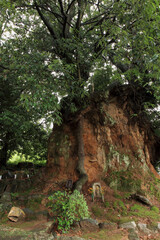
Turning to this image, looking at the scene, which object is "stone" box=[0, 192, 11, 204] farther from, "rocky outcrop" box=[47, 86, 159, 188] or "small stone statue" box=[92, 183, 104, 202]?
"small stone statue" box=[92, 183, 104, 202]

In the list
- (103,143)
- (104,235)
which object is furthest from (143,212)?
(103,143)

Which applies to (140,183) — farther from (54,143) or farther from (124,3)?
(124,3)

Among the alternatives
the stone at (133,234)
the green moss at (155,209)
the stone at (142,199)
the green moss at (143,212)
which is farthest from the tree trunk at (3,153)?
the green moss at (155,209)

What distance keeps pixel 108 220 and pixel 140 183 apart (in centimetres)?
271

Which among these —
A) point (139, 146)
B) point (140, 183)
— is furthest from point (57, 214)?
point (139, 146)

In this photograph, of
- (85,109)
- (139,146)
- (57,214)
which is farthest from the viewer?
(139,146)

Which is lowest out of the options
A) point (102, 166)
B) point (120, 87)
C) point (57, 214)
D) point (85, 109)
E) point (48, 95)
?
point (57, 214)

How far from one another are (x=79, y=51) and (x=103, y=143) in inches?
179

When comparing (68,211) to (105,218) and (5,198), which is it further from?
(5,198)

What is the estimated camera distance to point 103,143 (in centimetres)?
824

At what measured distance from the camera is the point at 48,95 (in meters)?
5.55

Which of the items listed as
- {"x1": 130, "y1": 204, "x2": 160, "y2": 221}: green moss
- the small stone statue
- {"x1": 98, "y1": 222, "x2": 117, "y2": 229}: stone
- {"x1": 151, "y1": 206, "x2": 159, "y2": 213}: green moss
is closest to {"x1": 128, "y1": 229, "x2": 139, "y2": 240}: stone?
{"x1": 98, "y1": 222, "x2": 117, "y2": 229}: stone

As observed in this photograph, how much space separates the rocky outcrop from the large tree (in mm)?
705

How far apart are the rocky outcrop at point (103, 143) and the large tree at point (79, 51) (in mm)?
705
